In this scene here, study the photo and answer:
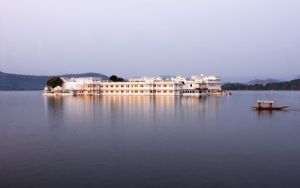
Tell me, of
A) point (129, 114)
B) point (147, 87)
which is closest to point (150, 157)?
point (129, 114)

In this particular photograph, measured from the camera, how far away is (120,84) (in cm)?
7775

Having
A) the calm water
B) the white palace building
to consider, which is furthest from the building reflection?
the white palace building

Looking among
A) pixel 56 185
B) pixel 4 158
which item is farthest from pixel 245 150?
pixel 4 158

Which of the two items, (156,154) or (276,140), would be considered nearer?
(156,154)

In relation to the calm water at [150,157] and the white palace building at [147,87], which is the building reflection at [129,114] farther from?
the white palace building at [147,87]

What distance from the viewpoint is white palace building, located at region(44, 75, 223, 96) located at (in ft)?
247

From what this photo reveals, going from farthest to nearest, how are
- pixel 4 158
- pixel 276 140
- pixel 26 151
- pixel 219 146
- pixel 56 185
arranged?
pixel 276 140 → pixel 219 146 → pixel 26 151 → pixel 4 158 → pixel 56 185

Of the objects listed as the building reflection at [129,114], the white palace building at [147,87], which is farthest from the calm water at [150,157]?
the white palace building at [147,87]

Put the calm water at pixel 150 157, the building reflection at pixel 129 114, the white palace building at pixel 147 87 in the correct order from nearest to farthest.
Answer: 1. the calm water at pixel 150 157
2. the building reflection at pixel 129 114
3. the white palace building at pixel 147 87

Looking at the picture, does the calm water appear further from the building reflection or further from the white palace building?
the white palace building

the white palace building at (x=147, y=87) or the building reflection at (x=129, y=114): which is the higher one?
the white palace building at (x=147, y=87)

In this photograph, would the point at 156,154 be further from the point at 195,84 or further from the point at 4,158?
the point at 195,84

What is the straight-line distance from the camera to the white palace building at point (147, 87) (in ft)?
247

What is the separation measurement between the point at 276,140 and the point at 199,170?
6.53m
